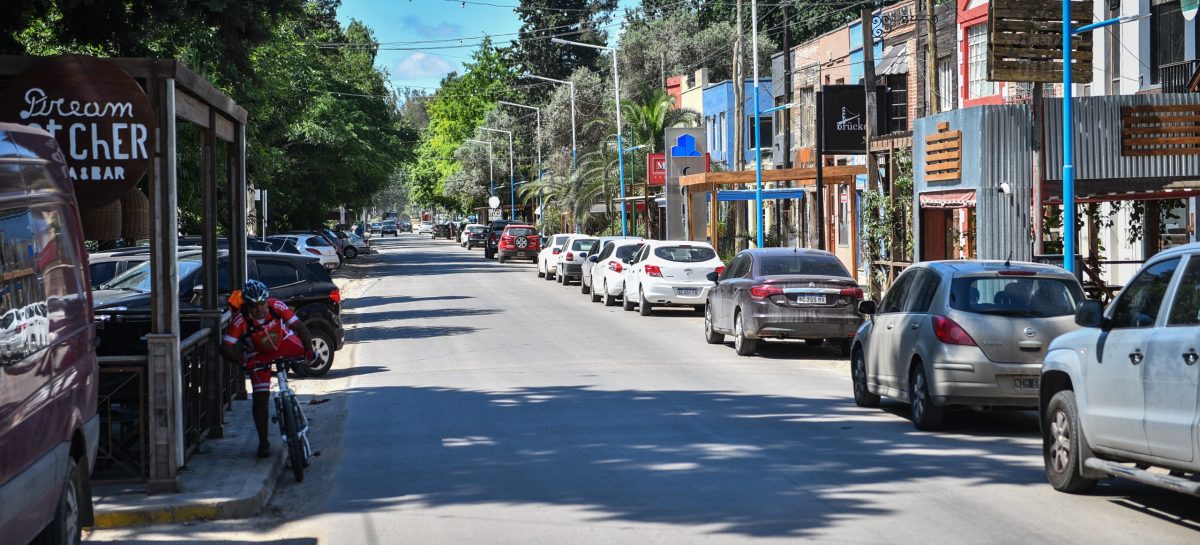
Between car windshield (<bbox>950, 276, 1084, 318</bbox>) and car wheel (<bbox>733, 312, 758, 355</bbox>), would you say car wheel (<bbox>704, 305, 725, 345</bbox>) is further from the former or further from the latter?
car windshield (<bbox>950, 276, 1084, 318</bbox>)

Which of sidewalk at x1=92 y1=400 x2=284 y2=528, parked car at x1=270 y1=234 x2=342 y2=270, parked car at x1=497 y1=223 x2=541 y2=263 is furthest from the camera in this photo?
parked car at x1=497 y1=223 x2=541 y2=263

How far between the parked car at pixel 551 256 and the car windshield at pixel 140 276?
26.6 metres

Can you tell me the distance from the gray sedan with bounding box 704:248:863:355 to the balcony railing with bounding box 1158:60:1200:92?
9020mm

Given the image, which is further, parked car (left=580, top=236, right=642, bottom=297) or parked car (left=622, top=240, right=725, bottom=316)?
parked car (left=580, top=236, right=642, bottom=297)

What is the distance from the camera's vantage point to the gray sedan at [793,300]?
19375 mm

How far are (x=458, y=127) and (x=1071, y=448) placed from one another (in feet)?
331

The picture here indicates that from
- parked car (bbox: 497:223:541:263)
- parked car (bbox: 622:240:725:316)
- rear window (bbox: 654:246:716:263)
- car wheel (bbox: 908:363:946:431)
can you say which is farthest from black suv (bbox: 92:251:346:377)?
parked car (bbox: 497:223:541:263)

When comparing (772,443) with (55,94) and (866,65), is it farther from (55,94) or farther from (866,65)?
(866,65)

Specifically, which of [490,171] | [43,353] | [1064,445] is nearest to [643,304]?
[1064,445]

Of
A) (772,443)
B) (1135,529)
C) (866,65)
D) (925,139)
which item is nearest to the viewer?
(1135,529)

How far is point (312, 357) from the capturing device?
1066 centimetres

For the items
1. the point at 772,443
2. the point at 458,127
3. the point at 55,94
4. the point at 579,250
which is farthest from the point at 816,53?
the point at 458,127

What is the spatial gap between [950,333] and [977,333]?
0.23 meters

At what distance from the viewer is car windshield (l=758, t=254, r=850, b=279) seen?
65.5 feet
